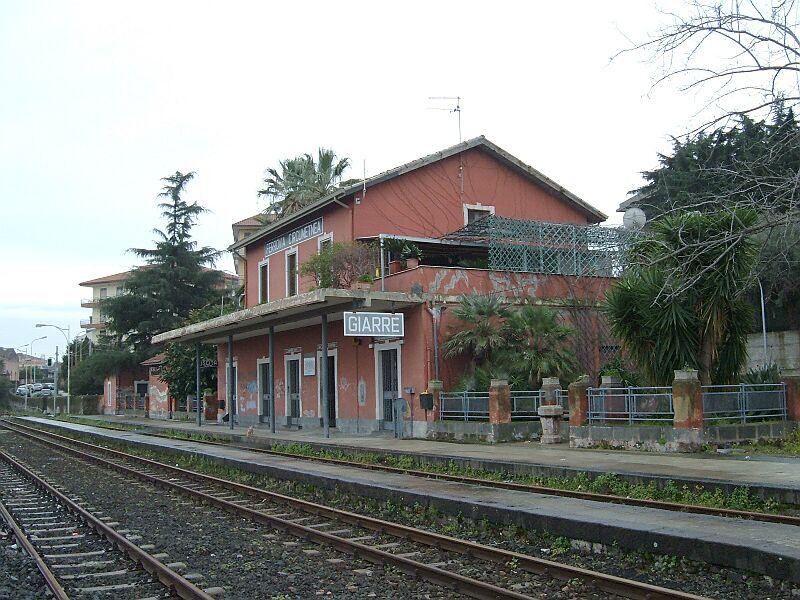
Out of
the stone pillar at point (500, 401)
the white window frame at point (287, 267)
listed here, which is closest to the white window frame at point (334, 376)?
the white window frame at point (287, 267)

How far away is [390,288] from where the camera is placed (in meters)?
22.6

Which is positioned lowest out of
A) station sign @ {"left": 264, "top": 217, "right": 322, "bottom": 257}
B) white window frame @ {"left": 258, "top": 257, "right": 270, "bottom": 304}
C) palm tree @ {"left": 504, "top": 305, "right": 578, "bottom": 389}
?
palm tree @ {"left": 504, "top": 305, "right": 578, "bottom": 389}

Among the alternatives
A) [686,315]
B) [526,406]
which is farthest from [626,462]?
[526,406]

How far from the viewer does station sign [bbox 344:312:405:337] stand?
2012 centimetres

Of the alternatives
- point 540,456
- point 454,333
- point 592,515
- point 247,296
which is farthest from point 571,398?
point 247,296

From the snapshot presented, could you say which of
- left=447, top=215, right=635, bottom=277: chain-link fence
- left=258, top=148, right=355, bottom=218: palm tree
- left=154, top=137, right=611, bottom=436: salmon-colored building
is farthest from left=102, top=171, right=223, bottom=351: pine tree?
left=447, top=215, right=635, bottom=277: chain-link fence

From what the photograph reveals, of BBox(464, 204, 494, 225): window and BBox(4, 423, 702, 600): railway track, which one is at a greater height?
BBox(464, 204, 494, 225): window

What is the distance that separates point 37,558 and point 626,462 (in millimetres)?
9500

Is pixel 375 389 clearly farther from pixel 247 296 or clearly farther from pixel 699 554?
pixel 699 554

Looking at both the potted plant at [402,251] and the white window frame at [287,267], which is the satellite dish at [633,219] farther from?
the white window frame at [287,267]

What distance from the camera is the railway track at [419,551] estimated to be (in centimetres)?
689

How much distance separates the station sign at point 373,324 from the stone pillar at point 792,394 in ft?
30.1

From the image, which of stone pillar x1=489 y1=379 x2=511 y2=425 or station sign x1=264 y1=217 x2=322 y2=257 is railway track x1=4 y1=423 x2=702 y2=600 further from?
station sign x1=264 y1=217 x2=322 y2=257

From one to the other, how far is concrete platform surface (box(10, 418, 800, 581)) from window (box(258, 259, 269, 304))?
18364 millimetres
